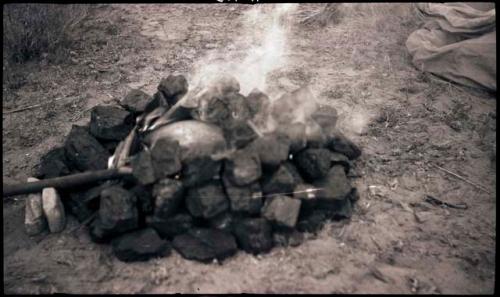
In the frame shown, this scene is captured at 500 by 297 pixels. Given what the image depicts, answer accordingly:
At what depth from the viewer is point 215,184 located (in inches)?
147

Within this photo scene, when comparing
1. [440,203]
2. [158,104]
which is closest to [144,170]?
[158,104]

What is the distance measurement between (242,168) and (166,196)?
0.72 m

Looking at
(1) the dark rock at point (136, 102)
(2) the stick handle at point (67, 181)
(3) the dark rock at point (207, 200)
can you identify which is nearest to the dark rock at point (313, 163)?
(3) the dark rock at point (207, 200)

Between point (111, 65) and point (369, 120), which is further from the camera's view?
point (111, 65)

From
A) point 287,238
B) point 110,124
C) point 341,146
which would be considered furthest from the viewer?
point 341,146

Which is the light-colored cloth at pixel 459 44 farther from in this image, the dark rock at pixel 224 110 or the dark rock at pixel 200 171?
the dark rock at pixel 200 171

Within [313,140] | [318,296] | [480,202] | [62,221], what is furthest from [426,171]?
[62,221]

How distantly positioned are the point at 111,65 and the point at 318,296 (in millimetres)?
5107

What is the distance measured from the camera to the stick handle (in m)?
3.97

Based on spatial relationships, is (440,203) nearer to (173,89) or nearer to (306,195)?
(306,195)

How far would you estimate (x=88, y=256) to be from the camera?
3654 mm

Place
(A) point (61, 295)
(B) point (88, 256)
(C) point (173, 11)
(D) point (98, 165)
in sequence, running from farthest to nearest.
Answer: (C) point (173, 11) → (D) point (98, 165) → (B) point (88, 256) → (A) point (61, 295)

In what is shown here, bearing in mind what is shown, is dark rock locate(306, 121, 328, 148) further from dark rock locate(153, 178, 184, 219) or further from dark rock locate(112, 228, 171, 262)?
dark rock locate(112, 228, 171, 262)

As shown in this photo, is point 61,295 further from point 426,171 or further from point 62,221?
point 426,171
